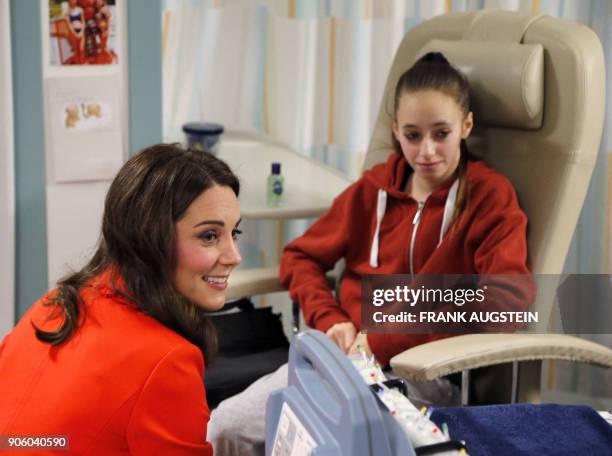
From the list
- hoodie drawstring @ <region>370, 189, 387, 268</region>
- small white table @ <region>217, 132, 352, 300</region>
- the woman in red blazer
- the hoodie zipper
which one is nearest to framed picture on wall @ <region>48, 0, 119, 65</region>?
small white table @ <region>217, 132, 352, 300</region>

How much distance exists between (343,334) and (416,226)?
0.28 meters

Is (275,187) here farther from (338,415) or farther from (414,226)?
(338,415)

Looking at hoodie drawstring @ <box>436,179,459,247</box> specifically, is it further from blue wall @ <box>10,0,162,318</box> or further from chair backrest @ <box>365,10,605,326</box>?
blue wall @ <box>10,0,162,318</box>

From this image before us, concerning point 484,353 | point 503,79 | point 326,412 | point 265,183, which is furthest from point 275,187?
point 326,412

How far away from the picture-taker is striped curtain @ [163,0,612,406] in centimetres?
272

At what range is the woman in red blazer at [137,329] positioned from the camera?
4.03ft

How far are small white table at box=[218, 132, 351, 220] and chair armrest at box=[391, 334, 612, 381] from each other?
86 cm

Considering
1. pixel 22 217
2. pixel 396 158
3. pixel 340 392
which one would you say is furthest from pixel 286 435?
pixel 22 217

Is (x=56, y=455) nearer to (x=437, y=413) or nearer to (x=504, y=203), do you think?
(x=437, y=413)

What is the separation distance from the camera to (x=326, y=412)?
3.38 feet

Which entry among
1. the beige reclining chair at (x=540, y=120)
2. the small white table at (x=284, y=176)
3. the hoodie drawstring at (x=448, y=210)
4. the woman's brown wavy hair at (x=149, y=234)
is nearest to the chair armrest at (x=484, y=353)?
the beige reclining chair at (x=540, y=120)

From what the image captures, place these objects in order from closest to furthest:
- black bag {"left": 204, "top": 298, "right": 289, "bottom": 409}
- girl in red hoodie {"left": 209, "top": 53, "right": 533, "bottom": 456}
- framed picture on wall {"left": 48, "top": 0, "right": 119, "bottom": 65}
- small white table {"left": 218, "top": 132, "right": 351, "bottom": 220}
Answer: girl in red hoodie {"left": 209, "top": 53, "right": 533, "bottom": 456}
black bag {"left": 204, "top": 298, "right": 289, "bottom": 409}
framed picture on wall {"left": 48, "top": 0, "right": 119, "bottom": 65}
small white table {"left": 218, "top": 132, "right": 351, "bottom": 220}

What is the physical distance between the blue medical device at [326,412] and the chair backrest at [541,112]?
0.90 m

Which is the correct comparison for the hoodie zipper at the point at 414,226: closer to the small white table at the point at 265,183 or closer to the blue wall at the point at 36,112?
the small white table at the point at 265,183
